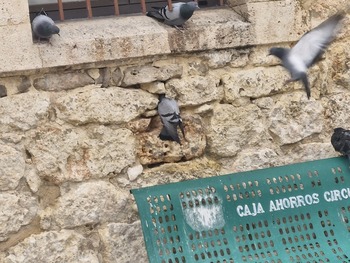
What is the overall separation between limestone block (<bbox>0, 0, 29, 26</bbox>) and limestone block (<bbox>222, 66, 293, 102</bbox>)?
123cm

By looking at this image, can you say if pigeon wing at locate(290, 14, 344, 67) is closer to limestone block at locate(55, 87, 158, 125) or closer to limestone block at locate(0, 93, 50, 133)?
limestone block at locate(55, 87, 158, 125)

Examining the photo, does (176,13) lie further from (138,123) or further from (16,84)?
(16,84)

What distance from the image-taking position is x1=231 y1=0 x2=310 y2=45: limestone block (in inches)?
186

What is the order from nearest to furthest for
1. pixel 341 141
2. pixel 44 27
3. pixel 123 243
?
pixel 44 27, pixel 123 243, pixel 341 141

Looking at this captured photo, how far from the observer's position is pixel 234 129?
468cm

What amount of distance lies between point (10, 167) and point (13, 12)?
0.81 metres

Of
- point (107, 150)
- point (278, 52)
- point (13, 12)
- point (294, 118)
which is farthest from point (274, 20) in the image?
point (13, 12)

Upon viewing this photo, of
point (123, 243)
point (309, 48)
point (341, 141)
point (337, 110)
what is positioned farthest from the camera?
point (337, 110)

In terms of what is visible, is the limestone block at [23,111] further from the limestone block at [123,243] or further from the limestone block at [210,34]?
the limestone block at [210,34]

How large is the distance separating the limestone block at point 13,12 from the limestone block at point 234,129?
1240 mm

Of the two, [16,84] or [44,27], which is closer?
[44,27]

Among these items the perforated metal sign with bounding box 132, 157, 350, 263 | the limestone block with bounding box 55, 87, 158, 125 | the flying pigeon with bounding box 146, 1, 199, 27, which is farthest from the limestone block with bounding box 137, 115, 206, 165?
the flying pigeon with bounding box 146, 1, 199, 27

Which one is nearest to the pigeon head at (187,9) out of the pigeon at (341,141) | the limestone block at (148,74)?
Result: the limestone block at (148,74)

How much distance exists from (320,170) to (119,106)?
3.96ft
